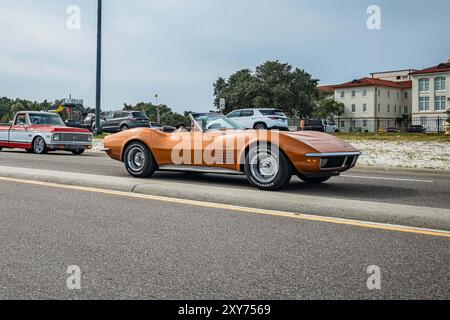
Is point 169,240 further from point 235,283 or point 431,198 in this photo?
point 431,198

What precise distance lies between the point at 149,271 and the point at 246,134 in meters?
4.59

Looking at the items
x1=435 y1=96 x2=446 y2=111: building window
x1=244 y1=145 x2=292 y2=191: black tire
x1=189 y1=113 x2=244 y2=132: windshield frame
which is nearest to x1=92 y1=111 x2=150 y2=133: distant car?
x1=189 y1=113 x2=244 y2=132: windshield frame

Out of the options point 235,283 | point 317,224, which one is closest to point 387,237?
point 317,224

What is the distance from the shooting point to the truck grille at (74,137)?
17.5m

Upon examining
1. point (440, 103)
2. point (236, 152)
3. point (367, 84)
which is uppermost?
point (367, 84)

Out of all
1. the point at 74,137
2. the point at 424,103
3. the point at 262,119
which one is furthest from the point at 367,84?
the point at 74,137

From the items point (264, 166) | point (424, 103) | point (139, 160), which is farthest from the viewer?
point (424, 103)

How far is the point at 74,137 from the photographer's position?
58.2 feet

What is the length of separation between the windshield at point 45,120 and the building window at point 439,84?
266ft

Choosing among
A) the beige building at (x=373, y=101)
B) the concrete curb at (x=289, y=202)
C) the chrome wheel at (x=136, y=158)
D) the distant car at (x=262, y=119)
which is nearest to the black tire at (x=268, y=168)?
the concrete curb at (x=289, y=202)

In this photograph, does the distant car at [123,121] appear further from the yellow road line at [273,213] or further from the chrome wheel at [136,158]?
the yellow road line at [273,213]

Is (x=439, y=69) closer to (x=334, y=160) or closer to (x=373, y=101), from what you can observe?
(x=373, y=101)

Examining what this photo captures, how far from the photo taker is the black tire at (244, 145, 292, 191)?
7574 millimetres

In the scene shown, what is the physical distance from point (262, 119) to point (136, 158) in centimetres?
1760
